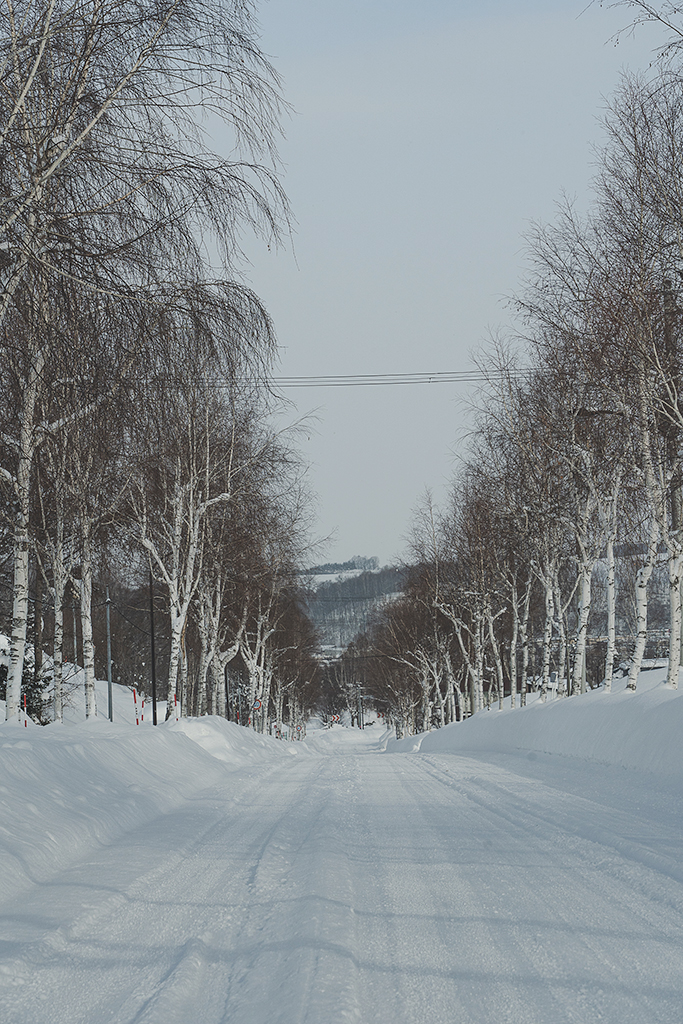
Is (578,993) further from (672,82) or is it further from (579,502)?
(579,502)

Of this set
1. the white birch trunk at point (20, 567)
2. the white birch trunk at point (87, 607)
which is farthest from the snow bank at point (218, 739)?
the white birch trunk at point (20, 567)

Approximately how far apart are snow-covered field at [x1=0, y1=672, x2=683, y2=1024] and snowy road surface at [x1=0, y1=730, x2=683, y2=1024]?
0.02 metres

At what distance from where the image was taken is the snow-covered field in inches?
151

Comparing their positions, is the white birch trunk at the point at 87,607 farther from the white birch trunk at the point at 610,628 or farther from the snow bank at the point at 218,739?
the white birch trunk at the point at 610,628

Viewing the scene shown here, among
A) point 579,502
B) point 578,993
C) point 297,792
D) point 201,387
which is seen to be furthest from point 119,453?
point 579,502

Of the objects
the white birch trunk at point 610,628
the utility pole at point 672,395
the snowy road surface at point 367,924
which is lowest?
the snowy road surface at point 367,924

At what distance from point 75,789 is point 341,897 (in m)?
4.47

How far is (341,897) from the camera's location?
5531mm

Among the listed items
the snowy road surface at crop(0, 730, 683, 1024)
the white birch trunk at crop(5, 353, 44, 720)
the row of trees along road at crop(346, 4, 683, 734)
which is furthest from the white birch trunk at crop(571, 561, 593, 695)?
the white birch trunk at crop(5, 353, 44, 720)

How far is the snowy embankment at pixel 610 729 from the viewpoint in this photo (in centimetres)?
1101

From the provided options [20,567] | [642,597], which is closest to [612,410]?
[642,597]

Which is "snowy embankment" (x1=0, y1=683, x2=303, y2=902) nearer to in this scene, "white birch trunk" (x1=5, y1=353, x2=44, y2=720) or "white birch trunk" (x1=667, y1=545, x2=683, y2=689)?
"white birch trunk" (x1=5, y1=353, x2=44, y2=720)

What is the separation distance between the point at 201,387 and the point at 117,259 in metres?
1.75

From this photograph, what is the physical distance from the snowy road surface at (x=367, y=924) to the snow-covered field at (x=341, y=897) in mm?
17
